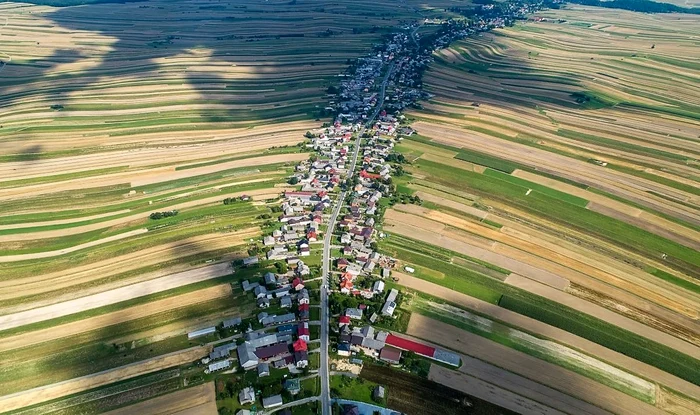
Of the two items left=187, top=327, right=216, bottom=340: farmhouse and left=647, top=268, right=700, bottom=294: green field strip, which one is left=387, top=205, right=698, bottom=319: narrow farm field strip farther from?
left=187, top=327, right=216, bottom=340: farmhouse

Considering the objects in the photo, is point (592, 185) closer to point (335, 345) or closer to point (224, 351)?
point (335, 345)

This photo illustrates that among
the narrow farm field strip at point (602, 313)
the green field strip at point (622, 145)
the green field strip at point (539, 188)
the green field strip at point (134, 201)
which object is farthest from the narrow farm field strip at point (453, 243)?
the green field strip at point (622, 145)

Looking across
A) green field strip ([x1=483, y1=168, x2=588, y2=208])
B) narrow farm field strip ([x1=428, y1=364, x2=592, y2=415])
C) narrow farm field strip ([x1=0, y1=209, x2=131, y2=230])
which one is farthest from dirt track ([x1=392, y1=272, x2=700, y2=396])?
narrow farm field strip ([x1=0, y1=209, x2=131, y2=230])

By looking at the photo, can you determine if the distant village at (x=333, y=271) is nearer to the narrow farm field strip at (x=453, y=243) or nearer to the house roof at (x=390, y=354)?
the house roof at (x=390, y=354)

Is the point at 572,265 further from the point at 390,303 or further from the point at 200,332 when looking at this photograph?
the point at 200,332

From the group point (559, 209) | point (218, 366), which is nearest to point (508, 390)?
point (218, 366)

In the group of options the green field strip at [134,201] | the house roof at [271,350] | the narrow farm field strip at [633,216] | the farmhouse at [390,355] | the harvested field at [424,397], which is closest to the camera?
the harvested field at [424,397]

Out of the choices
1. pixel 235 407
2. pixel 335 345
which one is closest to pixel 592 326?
pixel 335 345
